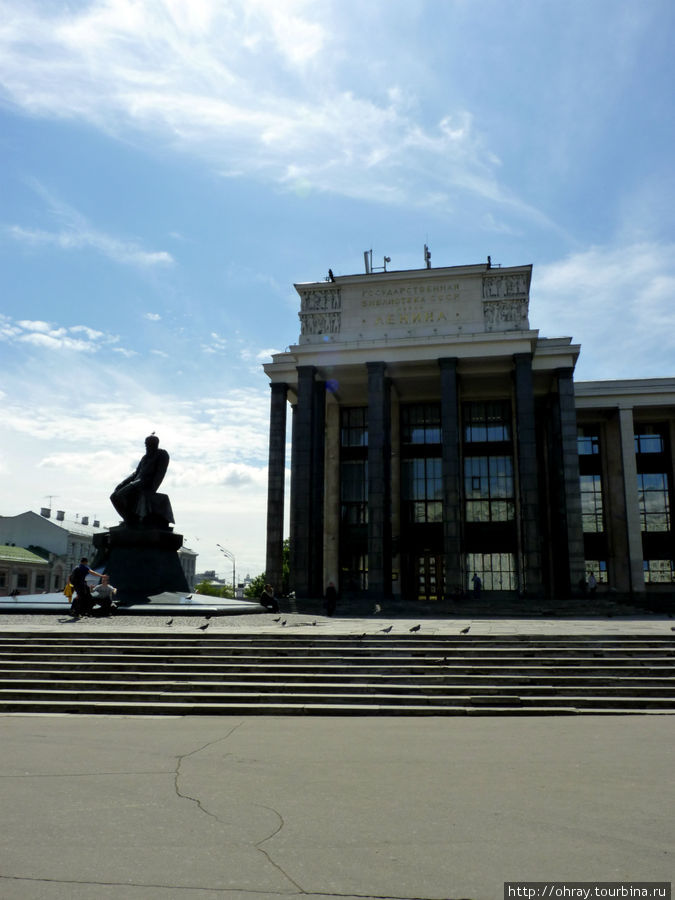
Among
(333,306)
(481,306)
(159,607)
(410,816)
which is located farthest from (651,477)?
(410,816)

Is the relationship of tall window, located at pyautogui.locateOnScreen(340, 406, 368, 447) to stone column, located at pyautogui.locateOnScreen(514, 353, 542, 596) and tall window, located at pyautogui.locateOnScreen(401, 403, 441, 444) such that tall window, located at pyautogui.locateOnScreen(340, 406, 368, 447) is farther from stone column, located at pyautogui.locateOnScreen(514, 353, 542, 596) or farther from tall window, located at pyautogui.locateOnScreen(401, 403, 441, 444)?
stone column, located at pyautogui.locateOnScreen(514, 353, 542, 596)

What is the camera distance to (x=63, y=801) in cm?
620

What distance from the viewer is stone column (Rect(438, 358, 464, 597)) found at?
4206 centimetres

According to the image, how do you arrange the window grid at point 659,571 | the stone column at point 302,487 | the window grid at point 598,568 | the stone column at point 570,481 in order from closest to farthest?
the stone column at point 570,481 < the stone column at point 302,487 < the window grid at point 659,571 < the window grid at point 598,568

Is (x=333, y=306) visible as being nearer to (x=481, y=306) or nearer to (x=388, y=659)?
(x=481, y=306)

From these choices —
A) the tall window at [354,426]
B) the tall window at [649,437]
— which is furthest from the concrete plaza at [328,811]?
the tall window at [649,437]

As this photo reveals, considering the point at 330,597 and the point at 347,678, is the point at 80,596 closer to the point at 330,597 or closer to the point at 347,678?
the point at 347,678

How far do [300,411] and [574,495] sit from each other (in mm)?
18166

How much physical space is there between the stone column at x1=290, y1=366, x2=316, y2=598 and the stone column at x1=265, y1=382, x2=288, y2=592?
4.15 feet

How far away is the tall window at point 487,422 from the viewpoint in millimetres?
52156

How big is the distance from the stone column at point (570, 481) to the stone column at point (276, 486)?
59.5 feet

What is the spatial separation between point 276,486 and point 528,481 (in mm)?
16364

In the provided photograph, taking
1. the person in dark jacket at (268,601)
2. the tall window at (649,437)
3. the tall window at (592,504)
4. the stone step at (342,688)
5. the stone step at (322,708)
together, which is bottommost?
the stone step at (322,708)

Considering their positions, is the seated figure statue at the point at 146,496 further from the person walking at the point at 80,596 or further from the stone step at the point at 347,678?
the stone step at the point at 347,678
